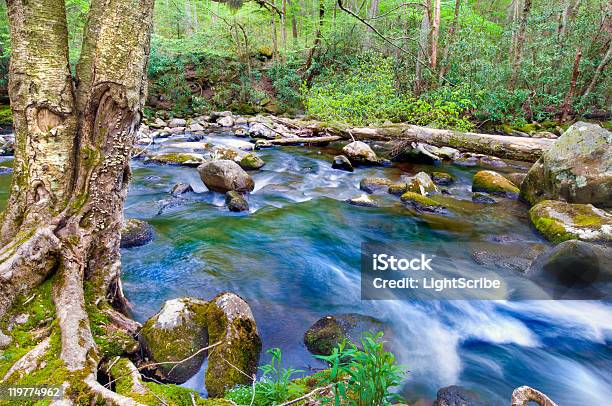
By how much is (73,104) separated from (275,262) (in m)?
3.74

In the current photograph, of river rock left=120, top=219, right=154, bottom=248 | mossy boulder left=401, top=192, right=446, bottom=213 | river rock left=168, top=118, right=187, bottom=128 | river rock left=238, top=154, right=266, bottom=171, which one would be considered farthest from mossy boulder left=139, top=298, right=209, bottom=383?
river rock left=168, top=118, right=187, bottom=128

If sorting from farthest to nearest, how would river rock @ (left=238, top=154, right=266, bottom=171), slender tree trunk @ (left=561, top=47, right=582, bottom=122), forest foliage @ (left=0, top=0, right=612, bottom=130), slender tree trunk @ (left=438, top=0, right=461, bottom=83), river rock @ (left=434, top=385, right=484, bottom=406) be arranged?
slender tree trunk @ (left=438, top=0, right=461, bottom=83)
slender tree trunk @ (left=561, top=47, right=582, bottom=122)
forest foliage @ (left=0, top=0, right=612, bottom=130)
river rock @ (left=238, top=154, right=266, bottom=171)
river rock @ (left=434, top=385, right=484, bottom=406)

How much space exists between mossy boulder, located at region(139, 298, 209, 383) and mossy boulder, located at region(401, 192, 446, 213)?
584 centimetres

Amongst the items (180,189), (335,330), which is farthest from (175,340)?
(180,189)

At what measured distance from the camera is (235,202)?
785cm

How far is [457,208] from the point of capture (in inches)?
322

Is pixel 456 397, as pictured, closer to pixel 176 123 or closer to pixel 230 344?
pixel 230 344

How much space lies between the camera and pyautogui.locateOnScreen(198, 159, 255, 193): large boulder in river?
856 cm

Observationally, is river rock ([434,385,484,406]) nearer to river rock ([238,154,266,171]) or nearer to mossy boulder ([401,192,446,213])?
mossy boulder ([401,192,446,213])

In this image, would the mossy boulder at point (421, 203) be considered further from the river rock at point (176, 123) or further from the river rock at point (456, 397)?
the river rock at point (176, 123)

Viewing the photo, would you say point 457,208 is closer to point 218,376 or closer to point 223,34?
point 218,376

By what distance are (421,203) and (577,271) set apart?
345cm

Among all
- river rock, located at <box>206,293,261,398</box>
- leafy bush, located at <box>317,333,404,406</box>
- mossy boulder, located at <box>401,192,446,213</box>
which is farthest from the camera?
mossy boulder, located at <box>401,192,446,213</box>

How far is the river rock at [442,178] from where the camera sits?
394 inches
